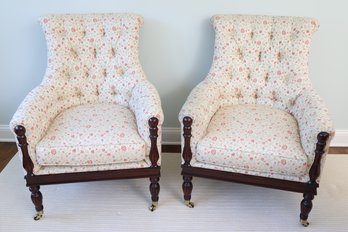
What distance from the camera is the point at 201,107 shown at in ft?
5.62

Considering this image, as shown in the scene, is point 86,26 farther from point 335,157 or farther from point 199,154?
point 335,157

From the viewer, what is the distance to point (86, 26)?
6.46 feet

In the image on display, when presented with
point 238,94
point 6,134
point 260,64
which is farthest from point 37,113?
point 260,64

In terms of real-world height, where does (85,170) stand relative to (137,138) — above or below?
below

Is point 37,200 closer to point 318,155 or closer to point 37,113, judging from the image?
point 37,113

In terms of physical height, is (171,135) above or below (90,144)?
below

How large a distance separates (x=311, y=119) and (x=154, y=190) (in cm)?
86

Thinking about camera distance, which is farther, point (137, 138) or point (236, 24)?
point (236, 24)

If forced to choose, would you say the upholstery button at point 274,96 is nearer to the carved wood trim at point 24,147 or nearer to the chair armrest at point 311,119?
the chair armrest at point 311,119

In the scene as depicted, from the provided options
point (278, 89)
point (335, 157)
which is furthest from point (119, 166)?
point (335, 157)

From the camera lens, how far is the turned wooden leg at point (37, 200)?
1656mm

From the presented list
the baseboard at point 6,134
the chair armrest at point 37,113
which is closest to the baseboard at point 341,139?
the chair armrest at point 37,113

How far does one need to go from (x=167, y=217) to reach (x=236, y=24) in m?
1.16

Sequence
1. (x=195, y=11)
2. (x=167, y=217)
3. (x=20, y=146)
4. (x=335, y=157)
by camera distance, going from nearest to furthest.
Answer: (x=20, y=146)
(x=167, y=217)
(x=195, y=11)
(x=335, y=157)
